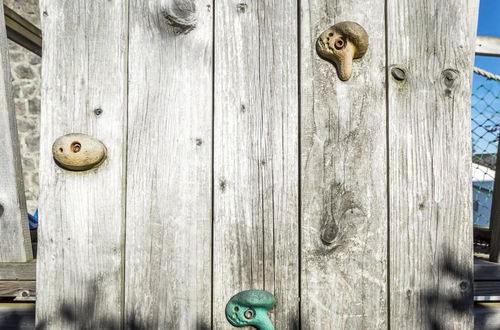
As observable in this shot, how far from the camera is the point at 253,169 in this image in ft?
3.97

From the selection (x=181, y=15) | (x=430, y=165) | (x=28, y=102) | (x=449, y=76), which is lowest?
(x=430, y=165)

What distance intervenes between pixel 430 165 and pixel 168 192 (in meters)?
0.79

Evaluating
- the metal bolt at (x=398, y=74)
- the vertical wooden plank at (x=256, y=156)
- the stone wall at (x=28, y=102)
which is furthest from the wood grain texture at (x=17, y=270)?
the stone wall at (x=28, y=102)

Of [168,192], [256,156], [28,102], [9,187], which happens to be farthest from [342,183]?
[28,102]

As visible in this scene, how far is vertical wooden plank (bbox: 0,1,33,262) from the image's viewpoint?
161cm

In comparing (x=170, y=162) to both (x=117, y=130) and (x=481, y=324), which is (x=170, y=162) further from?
(x=481, y=324)

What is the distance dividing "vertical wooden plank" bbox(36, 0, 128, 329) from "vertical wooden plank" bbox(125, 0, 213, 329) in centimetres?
4

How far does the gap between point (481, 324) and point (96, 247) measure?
1.45m

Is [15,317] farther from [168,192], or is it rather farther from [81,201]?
[168,192]

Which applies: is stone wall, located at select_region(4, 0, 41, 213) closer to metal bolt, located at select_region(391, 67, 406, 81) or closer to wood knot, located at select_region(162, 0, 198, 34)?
wood knot, located at select_region(162, 0, 198, 34)

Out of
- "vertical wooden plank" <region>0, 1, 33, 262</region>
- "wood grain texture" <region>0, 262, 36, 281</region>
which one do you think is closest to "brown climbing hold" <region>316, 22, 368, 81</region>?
"vertical wooden plank" <region>0, 1, 33, 262</region>

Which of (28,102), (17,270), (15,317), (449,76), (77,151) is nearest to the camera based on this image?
(77,151)

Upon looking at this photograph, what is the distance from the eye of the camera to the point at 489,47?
219cm

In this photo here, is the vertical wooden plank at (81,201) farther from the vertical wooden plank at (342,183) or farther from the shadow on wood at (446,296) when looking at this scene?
the shadow on wood at (446,296)
